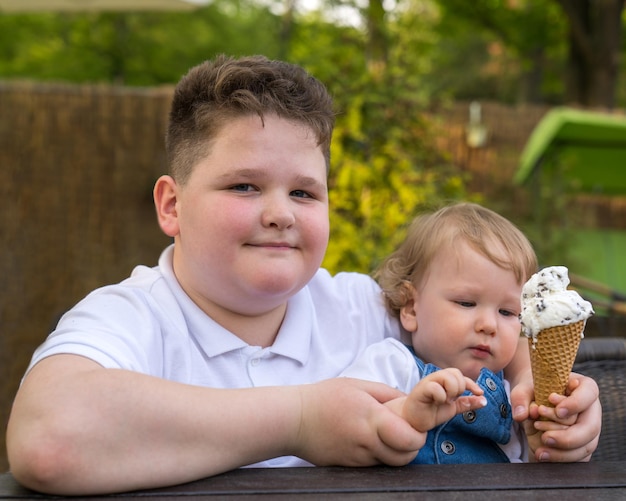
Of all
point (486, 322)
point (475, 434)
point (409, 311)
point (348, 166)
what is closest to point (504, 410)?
point (475, 434)

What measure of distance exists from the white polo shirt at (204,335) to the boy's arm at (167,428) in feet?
0.35

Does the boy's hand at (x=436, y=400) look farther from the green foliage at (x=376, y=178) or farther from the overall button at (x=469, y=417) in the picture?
the green foliage at (x=376, y=178)

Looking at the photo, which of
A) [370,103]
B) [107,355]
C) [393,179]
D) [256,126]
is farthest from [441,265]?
[370,103]

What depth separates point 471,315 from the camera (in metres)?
1.70

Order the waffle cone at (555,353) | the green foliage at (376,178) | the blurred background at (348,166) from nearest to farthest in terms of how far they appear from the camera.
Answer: the waffle cone at (555,353) → the green foliage at (376,178) → the blurred background at (348,166)

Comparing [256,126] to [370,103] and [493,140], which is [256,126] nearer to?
[370,103]

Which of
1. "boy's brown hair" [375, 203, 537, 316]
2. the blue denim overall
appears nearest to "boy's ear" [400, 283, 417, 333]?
"boy's brown hair" [375, 203, 537, 316]

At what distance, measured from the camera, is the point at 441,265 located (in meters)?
1.76

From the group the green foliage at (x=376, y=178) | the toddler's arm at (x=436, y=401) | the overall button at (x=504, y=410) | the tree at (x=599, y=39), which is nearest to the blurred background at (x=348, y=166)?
the green foliage at (x=376, y=178)

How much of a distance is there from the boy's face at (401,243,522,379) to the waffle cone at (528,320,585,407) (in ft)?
1.03

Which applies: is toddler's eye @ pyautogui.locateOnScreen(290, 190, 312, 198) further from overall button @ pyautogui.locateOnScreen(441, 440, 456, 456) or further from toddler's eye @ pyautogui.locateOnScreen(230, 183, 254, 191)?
overall button @ pyautogui.locateOnScreen(441, 440, 456, 456)

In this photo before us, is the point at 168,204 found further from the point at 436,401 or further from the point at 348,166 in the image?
the point at 348,166

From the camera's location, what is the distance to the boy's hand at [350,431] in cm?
119

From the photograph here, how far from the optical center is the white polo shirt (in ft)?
4.19
